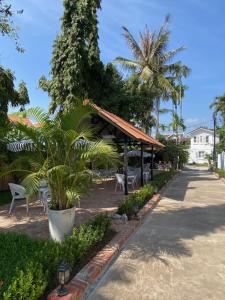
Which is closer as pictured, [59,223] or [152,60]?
[59,223]

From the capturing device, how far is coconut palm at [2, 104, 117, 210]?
6094mm

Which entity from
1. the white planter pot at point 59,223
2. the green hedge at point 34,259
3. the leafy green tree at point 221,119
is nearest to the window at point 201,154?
the leafy green tree at point 221,119

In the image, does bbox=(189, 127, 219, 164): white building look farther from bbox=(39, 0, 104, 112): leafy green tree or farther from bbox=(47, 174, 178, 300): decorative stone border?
bbox=(47, 174, 178, 300): decorative stone border

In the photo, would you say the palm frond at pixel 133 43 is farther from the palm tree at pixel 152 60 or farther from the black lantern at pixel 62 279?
the black lantern at pixel 62 279

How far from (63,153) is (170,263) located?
9.86 ft

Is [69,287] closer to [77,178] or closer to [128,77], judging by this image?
[77,178]

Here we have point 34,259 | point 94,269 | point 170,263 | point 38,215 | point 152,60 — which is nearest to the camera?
point 34,259

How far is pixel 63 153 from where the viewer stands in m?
6.40

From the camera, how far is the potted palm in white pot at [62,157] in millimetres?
6078

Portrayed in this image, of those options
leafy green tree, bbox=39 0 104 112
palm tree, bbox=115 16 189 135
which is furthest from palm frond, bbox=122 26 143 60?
leafy green tree, bbox=39 0 104 112

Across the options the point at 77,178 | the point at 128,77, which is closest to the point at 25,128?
the point at 77,178

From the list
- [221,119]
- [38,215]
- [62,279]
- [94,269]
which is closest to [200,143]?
[221,119]

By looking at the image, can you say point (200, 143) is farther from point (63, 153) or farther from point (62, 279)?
point (62, 279)

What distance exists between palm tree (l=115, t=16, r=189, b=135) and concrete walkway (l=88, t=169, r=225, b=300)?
18739mm
